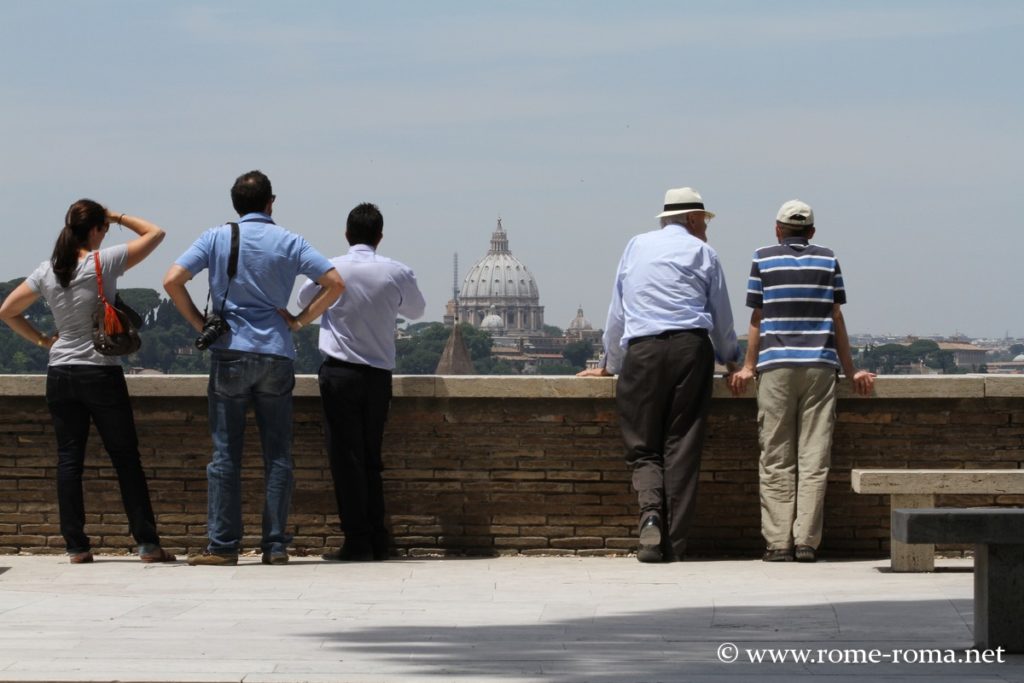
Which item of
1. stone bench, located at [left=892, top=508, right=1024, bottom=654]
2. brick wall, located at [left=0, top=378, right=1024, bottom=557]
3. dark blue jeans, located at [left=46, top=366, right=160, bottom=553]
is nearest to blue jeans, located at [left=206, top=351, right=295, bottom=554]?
dark blue jeans, located at [left=46, top=366, right=160, bottom=553]

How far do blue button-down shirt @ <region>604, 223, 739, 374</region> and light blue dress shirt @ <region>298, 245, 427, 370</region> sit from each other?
89 centimetres

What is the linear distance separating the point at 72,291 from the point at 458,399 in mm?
1806

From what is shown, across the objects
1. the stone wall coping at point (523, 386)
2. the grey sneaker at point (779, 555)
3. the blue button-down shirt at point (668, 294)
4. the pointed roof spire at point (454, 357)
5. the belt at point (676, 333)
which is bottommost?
the pointed roof spire at point (454, 357)

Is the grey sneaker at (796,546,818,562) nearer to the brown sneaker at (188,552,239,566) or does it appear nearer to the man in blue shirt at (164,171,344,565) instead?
the man in blue shirt at (164,171,344,565)

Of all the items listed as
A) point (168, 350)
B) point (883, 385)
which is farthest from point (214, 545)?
point (168, 350)

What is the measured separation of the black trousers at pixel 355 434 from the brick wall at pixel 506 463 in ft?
1.16

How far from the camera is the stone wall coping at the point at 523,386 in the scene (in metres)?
8.14

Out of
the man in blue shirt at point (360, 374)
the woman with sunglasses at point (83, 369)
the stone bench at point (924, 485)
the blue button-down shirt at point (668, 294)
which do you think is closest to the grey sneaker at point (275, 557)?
the man in blue shirt at point (360, 374)

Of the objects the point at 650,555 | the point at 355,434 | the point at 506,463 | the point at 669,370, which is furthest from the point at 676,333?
the point at 355,434

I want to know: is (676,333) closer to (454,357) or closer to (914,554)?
(914,554)

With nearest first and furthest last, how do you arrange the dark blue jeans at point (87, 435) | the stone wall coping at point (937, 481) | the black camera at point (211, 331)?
the stone wall coping at point (937, 481), the black camera at point (211, 331), the dark blue jeans at point (87, 435)

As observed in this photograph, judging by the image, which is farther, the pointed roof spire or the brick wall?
the pointed roof spire

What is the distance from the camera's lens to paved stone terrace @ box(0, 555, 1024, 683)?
16.1ft

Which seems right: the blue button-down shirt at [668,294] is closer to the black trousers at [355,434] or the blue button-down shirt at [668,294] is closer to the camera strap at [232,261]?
the black trousers at [355,434]
